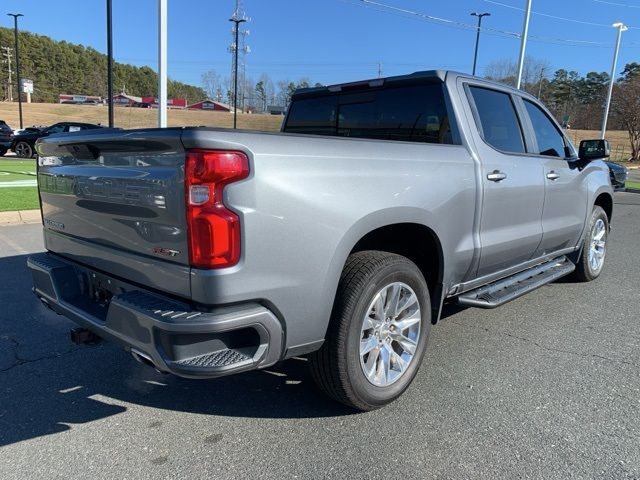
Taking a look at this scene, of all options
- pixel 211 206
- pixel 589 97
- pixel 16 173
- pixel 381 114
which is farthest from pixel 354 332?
pixel 589 97

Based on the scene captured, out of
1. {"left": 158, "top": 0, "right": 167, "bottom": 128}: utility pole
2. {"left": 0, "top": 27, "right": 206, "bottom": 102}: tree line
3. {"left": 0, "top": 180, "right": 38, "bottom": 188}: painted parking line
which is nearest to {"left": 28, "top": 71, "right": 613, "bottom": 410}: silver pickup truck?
{"left": 158, "top": 0, "right": 167, "bottom": 128}: utility pole

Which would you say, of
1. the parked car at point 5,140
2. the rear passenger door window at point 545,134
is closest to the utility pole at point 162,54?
the rear passenger door window at point 545,134

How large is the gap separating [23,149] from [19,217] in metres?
15.9

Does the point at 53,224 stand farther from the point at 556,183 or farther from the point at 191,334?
the point at 556,183

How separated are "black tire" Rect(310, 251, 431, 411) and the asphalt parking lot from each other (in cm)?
16

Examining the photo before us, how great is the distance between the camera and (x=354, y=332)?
266cm

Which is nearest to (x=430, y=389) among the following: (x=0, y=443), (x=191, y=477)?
(x=191, y=477)

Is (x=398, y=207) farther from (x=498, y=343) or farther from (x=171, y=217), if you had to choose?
(x=498, y=343)

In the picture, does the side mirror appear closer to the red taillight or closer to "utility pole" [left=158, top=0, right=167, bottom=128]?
the red taillight

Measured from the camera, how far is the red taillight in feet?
6.96

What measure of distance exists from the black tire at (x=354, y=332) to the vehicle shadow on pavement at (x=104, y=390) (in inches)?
8.4

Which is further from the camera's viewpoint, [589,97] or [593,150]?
[589,97]

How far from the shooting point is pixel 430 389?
3.22 metres

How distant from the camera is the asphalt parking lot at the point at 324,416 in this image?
8.06ft
